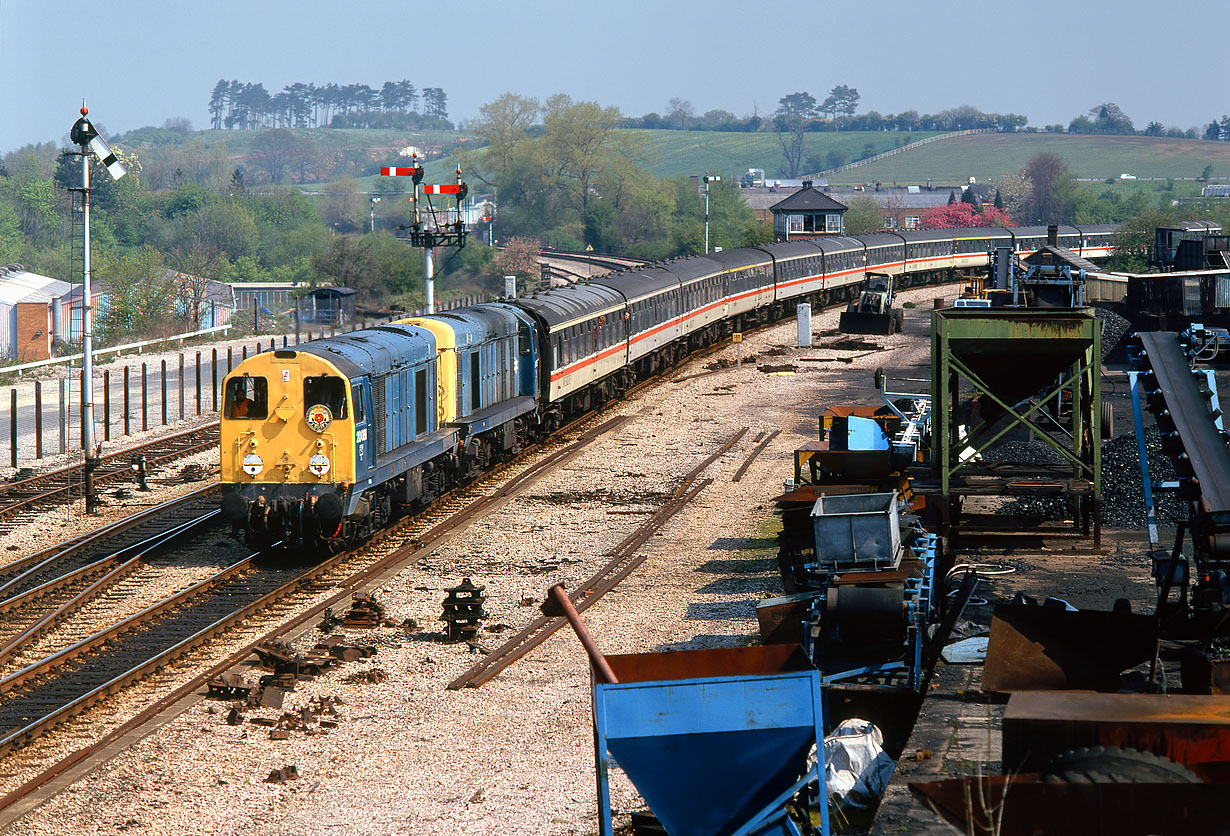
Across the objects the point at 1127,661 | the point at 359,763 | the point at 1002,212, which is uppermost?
the point at 1002,212

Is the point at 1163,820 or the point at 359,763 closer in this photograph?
the point at 1163,820

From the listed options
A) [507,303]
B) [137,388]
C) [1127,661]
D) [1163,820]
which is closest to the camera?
[1163,820]

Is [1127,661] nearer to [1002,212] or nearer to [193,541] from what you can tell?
[193,541]

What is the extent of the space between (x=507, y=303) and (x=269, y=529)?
12398 mm

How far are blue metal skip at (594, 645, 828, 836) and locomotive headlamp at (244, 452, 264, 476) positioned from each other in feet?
41.6

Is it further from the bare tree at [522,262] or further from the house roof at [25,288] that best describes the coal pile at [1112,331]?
the bare tree at [522,262]

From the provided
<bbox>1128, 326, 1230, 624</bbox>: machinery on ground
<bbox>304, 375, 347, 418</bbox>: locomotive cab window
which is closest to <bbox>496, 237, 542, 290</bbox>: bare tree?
<bbox>304, 375, 347, 418</bbox>: locomotive cab window

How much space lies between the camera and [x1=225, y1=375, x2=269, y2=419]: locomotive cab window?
67.7ft

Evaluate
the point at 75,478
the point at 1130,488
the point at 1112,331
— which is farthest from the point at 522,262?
the point at 1130,488

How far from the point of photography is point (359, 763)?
1329 centimetres

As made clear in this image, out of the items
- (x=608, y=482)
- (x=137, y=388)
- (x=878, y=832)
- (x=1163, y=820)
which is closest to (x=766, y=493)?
(x=608, y=482)

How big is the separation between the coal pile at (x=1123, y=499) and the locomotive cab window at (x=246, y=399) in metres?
12.6

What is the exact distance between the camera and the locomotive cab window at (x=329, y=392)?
67.3 ft

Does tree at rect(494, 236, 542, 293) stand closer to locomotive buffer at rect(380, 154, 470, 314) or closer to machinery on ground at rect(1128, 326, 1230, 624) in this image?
locomotive buffer at rect(380, 154, 470, 314)
